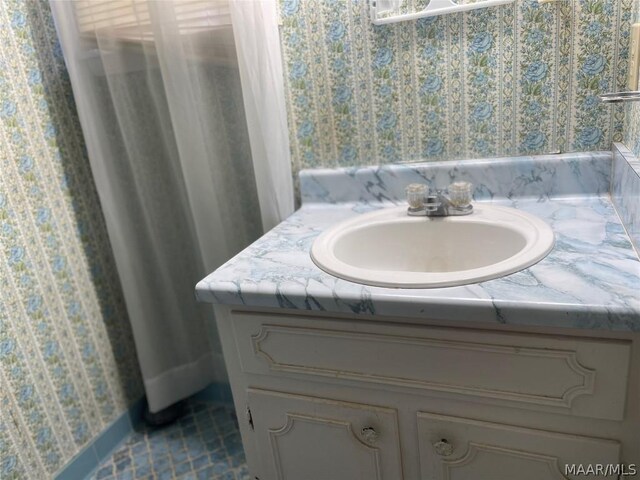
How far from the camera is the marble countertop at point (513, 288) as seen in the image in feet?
2.15

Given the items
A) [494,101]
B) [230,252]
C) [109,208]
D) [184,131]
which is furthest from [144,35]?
[494,101]

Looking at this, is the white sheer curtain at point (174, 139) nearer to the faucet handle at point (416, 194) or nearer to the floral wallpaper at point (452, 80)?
the floral wallpaper at point (452, 80)

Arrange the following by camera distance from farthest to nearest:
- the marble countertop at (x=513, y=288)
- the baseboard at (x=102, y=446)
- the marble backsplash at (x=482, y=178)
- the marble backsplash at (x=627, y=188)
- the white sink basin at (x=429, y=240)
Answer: the baseboard at (x=102, y=446)
the marble backsplash at (x=482, y=178)
the white sink basin at (x=429, y=240)
the marble backsplash at (x=627, y=188)
the marble countertop at (x=513, y=288)

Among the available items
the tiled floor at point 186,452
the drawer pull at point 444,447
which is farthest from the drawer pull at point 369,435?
the tiled floor at point 186,452

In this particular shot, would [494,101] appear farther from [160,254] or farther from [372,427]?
[160,254]

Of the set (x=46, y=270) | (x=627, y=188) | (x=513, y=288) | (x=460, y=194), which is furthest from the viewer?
(x=46, y=270)

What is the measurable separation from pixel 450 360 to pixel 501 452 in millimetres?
178

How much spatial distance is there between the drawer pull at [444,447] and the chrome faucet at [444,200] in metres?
0.48

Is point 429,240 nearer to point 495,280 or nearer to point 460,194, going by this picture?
point 460,194

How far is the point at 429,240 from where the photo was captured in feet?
3.52

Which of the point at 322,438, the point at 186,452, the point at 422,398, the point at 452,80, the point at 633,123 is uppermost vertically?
the point at 452,80

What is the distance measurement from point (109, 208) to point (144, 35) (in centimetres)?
48

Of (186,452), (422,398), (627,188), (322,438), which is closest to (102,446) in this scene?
(186,452)

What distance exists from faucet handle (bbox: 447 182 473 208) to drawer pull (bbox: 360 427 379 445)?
519 millimetres
